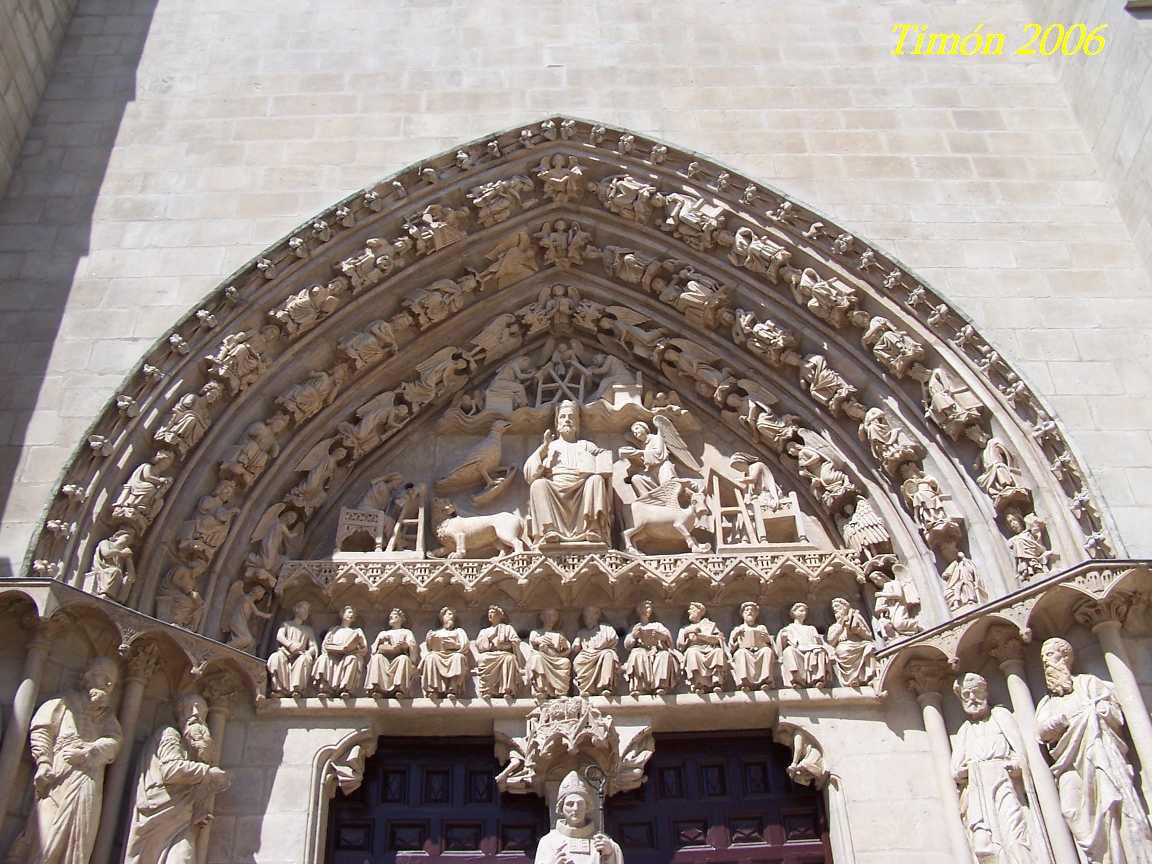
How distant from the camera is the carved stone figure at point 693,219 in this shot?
334 inches

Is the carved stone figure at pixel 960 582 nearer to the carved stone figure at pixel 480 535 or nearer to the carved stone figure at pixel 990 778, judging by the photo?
the carved stone figure at pixel 990 778

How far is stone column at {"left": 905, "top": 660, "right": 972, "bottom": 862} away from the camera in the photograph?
6.47 meters

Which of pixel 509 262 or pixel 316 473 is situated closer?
pixel 316 473

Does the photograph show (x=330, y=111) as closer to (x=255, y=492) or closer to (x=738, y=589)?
(x=255, y=492)

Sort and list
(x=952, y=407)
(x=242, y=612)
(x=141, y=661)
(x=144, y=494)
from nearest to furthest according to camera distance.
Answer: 1. (x=141, y=661)
2. (x=144, y=494)
3. (x=242, y=612)
4. (x=952, y=407)

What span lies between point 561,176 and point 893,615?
3.87 metres

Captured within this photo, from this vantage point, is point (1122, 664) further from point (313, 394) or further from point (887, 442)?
point (313, 394)

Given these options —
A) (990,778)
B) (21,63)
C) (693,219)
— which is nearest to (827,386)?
(693,219)

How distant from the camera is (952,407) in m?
7.43

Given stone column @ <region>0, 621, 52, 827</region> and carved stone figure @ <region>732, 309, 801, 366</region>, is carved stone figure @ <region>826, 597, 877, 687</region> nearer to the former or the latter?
carved stone figure @ <region>732, 309, 801, 366</region>

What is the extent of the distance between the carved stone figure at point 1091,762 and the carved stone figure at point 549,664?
2596 mm

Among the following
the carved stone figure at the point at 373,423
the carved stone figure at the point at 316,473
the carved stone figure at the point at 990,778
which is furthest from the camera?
the carved stone figure at the point at 373,423

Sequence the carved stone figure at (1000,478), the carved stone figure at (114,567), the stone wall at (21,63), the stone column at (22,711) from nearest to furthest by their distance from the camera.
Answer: the stone column at (22,711) < the carved stone figure at (114,567) < the carved stone figure at (1000,478) < the stone wall at (21,63)

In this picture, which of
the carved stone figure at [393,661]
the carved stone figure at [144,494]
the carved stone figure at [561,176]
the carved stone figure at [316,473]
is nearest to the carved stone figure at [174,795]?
the carved stone figure at [393,661]
